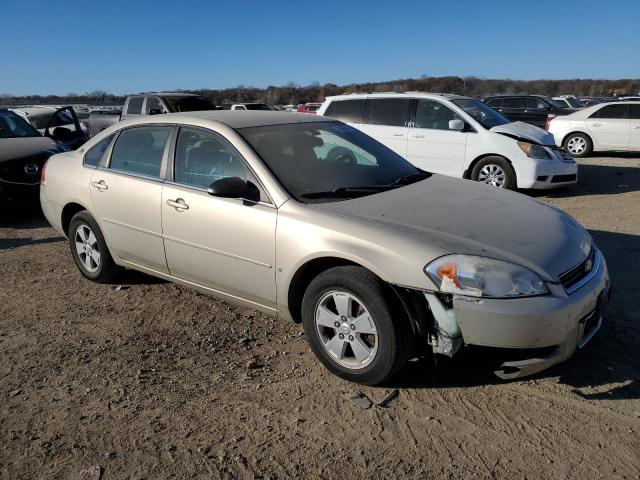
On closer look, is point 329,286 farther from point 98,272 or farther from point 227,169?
point 98,272

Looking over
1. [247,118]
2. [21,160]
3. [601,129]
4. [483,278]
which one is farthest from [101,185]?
[601,129]

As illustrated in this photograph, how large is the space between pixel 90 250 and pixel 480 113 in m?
6.83

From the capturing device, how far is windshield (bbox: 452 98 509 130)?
9.17 metres

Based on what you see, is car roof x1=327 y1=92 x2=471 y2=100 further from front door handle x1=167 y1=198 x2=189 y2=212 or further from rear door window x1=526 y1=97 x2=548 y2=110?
rear door window x1=526 y1=97 x2=548 y2=110

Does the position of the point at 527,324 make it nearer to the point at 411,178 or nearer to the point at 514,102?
the point at 411,178

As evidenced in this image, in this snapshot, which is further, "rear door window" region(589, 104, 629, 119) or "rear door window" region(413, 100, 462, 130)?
"rear door window" region(589, 104, 629, 119)

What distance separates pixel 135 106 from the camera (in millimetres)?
14602

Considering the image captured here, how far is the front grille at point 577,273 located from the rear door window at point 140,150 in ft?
9.85

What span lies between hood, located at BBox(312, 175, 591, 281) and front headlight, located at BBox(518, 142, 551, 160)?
505cm

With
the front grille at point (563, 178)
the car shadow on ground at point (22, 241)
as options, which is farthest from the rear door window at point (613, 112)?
the car shadow on ground at point (22, 241)

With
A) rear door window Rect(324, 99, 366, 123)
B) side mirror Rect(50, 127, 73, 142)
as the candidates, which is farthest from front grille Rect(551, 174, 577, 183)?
side mirror Rect(50, 127, 73, 142)

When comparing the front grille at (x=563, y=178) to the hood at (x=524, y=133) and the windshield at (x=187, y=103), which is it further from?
the windshield at (x=187, y=103)

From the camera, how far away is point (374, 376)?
3.20m

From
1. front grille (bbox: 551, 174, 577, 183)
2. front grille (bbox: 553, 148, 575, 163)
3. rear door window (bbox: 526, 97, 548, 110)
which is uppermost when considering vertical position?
rear door window (bbox: 526, 97, 548, 110)
